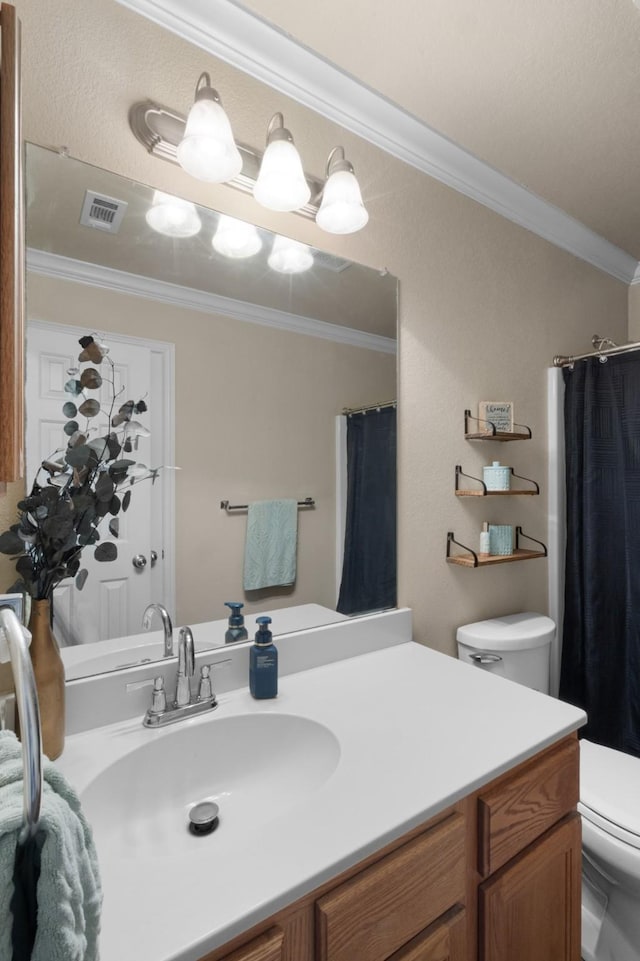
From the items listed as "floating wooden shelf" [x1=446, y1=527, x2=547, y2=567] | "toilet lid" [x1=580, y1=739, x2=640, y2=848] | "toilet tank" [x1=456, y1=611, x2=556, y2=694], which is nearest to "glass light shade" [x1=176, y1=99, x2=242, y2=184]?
"floating wooden shelf" [x1=446, y1=527, x2=547, y2=567]

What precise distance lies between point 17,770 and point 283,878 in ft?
1.17

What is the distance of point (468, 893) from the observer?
2.83 feet

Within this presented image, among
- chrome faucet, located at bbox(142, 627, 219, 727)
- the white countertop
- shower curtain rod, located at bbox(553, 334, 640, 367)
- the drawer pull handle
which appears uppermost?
shower curtain rod, located at bbox(553, 334, 640, 367)

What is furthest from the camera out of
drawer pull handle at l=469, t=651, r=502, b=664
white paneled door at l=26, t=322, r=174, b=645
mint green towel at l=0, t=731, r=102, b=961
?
drawer pull handle at l=469, t=651, r=502, b=664

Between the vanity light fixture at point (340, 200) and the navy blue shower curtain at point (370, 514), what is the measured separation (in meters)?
0.51

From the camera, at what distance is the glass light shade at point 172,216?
1109 millimetres

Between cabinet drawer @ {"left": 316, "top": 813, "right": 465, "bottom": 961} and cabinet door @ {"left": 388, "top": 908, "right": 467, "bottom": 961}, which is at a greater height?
cabinet drawer @ {"left": 316, "top": 813, "right": 465, "bottom": 961}

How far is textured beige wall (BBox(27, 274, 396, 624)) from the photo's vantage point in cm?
112

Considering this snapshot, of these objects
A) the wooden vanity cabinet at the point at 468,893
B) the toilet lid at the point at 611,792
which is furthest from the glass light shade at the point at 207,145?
the toilet lid at the point at 611,792

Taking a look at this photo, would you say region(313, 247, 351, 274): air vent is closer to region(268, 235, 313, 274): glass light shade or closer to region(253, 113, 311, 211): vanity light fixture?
region(268, 235, 313, 274): glass light shade

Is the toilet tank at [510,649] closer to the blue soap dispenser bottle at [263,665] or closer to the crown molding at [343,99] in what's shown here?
the blue soap dispenser bottle at [263,665]

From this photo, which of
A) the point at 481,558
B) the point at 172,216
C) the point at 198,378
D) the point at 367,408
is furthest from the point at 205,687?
the point at 172,216

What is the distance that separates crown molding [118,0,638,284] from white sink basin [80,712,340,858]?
153 centimetres

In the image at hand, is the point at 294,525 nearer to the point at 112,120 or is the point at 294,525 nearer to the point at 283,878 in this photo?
the point at 283,878
